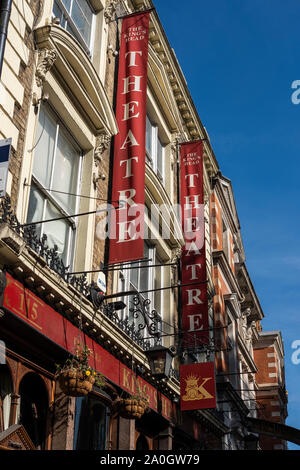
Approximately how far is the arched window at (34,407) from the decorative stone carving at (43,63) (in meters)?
5.44

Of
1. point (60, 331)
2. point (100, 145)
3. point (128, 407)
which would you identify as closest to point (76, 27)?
point (100, 145)

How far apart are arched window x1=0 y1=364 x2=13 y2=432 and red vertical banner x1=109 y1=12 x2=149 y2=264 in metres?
3.94

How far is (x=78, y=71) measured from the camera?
1280 cm

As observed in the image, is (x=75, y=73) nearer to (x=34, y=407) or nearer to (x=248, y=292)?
(x=34, y=407)

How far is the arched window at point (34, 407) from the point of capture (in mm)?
9406

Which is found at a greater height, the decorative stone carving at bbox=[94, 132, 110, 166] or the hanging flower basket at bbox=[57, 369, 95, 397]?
the decorative stone carving at bbox=[94, 132, 110, 166]

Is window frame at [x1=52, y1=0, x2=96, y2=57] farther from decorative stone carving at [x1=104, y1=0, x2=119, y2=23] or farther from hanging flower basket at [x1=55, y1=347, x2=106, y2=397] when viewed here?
hanging flower basket at [x1=55, y1=347, x2=106, y2=397]

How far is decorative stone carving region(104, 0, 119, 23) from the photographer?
15625 millimetres

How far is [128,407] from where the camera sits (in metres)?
11.1

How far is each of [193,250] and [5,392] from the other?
1023cm

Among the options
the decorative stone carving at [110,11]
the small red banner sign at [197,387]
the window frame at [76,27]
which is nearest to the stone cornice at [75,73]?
the window frame at [76,27]

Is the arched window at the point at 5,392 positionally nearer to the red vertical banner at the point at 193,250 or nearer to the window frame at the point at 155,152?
the red vertical banner at the point at 193,250

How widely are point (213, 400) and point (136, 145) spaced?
654 cm

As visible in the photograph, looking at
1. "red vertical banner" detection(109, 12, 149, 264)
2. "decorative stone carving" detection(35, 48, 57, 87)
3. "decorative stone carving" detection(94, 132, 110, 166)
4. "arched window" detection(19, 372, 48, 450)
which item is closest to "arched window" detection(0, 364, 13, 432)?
"arched window" detection(19, 372, 48, 450)
